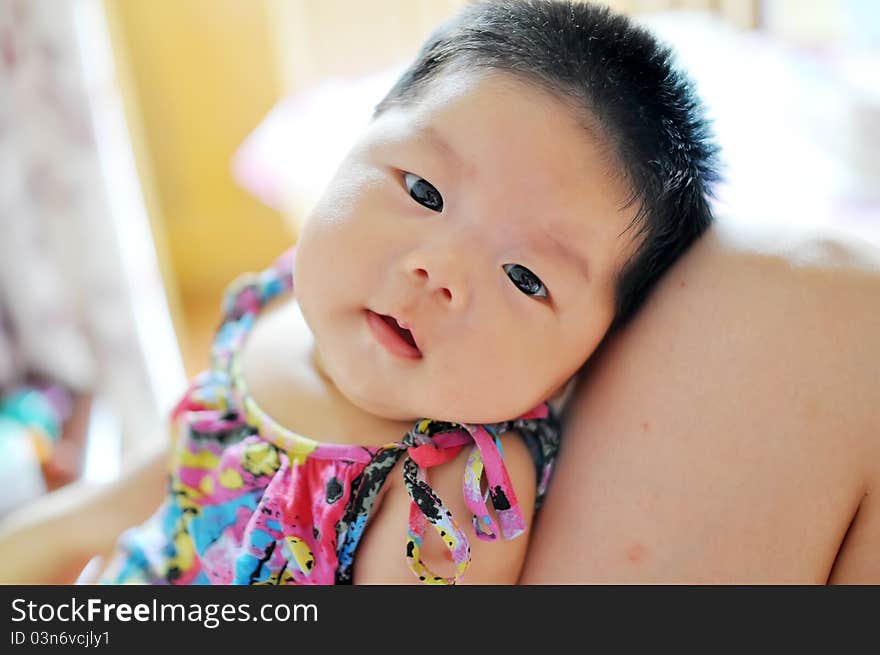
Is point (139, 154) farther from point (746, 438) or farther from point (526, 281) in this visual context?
point (746, 438)

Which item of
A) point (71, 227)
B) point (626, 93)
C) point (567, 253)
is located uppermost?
point (626, 93)

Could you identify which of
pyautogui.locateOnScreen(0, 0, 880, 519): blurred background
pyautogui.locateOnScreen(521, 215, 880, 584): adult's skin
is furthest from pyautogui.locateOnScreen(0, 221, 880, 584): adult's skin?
pyautogui.locateOnScreen(0, 0, 880, 519): blurred background

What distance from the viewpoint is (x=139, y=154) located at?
277 centimetres

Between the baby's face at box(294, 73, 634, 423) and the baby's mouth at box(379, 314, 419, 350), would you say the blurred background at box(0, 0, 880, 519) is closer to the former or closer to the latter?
the baby's face at box(294, 73, 634, 423)

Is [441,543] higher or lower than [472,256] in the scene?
lower

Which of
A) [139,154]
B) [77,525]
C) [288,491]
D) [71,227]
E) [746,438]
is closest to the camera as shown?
[746,438]

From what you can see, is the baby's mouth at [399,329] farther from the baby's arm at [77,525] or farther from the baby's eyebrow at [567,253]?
the baby's arm at [77,525]

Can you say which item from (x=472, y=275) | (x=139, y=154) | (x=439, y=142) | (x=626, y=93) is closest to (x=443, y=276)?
(x=472, y=275)

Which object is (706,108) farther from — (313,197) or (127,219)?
(127,219)

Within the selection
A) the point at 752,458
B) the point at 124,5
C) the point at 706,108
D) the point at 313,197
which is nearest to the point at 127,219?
the point at 313,197

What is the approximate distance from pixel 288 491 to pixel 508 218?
35cm

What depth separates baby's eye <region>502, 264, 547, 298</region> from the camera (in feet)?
2.77
